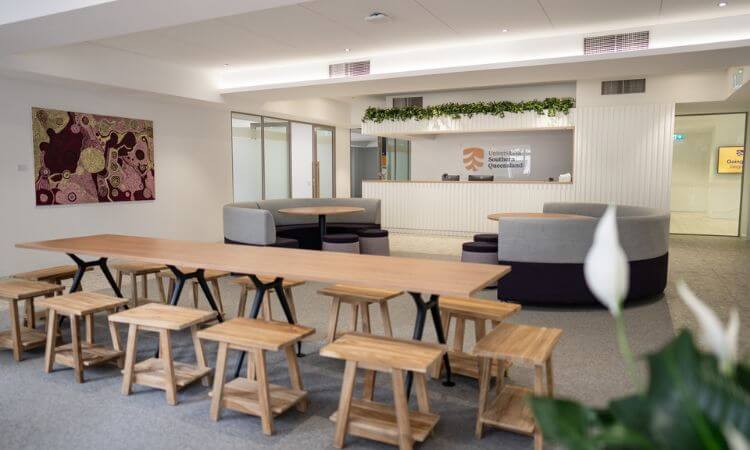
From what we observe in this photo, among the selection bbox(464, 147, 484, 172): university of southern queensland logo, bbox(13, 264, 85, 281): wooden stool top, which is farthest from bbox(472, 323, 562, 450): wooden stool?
bbox(464, 147, 484, 172): university of southern queensland logo

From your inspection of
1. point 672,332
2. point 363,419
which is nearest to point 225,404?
point 363,419

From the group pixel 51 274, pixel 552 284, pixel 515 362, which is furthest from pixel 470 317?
pixel 51 274

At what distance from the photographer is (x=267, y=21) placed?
633cm

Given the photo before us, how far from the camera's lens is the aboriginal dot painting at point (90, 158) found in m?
7.38

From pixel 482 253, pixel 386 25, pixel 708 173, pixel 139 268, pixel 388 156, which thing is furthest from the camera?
pixel 388 156

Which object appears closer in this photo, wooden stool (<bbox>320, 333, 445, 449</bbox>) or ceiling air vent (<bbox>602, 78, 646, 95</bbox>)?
wooden stool (<bbox>320, 333, 445, 449</bbox>)

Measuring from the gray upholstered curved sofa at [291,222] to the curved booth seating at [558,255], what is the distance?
2.82 m

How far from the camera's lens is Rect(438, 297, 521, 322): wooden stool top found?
3266 millimetres

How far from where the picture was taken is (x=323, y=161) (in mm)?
13281

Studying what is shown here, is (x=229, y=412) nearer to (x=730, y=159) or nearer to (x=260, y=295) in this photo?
(x=260, y=295)

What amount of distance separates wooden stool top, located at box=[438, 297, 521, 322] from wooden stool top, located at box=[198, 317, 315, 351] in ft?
2.91

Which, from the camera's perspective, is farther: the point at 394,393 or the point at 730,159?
the point at 730,159

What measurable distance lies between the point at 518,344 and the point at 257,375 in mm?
1328

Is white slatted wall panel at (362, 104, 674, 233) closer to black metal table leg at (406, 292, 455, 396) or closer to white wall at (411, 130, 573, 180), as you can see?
white wall at (411, 130, 573, 180)
